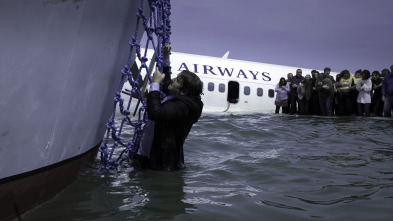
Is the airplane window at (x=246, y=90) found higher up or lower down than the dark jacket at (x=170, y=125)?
higher up

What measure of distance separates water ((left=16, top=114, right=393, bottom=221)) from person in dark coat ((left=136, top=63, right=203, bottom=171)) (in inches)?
6.6

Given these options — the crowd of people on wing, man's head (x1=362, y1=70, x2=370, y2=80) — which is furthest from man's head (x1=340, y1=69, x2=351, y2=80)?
man's head (x1=362, y1=70, x2=370, y2=80)

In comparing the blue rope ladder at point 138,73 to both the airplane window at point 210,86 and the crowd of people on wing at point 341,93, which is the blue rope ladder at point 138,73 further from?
the airplane window at point 210,86

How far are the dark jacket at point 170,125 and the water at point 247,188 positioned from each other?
0.52ft

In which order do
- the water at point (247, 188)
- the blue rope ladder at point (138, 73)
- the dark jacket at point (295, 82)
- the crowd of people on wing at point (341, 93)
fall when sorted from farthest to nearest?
the dark jacket at point (295, 82) < the crowd of people on wing at point (341, 93) < the blue rope ladder at point (138, 73) < the water at point (247, 188)

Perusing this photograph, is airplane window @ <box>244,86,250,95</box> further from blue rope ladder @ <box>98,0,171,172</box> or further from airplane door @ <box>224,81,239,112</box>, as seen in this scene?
blue rope ladder @ <box>98,0,171,172</box>

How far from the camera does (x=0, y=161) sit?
246 centimetres

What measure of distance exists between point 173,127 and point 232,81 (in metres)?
12.1

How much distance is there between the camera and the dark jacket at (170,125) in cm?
411

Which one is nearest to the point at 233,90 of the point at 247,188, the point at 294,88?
the point at 294,88

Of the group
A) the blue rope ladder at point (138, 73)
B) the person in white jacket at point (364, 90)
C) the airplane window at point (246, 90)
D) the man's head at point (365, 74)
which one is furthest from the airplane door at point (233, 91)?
the blue rope ladder at point (138, 73)

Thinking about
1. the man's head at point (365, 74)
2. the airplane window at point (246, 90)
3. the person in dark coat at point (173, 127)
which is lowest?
the person in dark coat at point (173, 127)

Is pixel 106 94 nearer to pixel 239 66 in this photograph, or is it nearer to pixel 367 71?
pixel 367 71

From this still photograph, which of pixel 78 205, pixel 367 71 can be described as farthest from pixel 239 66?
pixel 78 205
